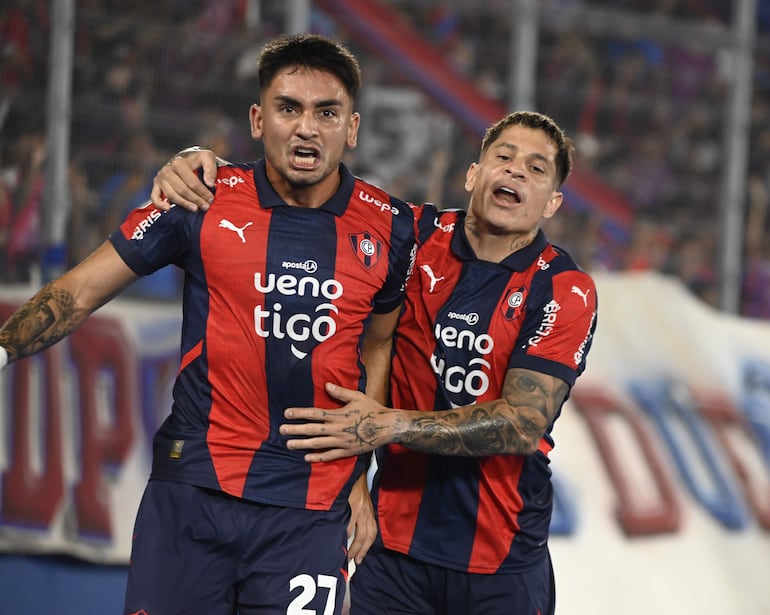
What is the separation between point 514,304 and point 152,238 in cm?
113


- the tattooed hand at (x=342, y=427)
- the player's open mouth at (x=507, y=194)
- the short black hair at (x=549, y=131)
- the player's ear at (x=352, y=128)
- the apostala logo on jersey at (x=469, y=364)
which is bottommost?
the tattooed hand at (x=342, y=427)

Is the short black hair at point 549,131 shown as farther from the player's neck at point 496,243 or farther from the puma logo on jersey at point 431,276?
the puma logo on jersey at point 431,276

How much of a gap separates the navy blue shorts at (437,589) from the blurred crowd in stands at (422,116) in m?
2.90

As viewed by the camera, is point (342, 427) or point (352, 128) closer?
point (342, 427)

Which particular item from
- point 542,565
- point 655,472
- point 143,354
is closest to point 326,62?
point 542,565

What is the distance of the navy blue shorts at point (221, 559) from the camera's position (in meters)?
3.07

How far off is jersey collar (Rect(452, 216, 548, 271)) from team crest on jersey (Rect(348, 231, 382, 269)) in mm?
409

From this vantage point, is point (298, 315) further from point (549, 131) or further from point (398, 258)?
point (549, 131)

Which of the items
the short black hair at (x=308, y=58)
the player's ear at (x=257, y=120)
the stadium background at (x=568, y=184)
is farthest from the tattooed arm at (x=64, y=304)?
the stadium background at (x=568, y=184)

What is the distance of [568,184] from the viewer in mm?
7441

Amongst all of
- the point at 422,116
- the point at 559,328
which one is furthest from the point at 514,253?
the point at 422,116

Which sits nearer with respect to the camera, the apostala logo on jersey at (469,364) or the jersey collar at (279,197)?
the jersey collar at (279,197)

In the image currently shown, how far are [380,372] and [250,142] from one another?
10.7ft

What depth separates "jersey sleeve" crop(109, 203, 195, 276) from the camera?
3.15 m
